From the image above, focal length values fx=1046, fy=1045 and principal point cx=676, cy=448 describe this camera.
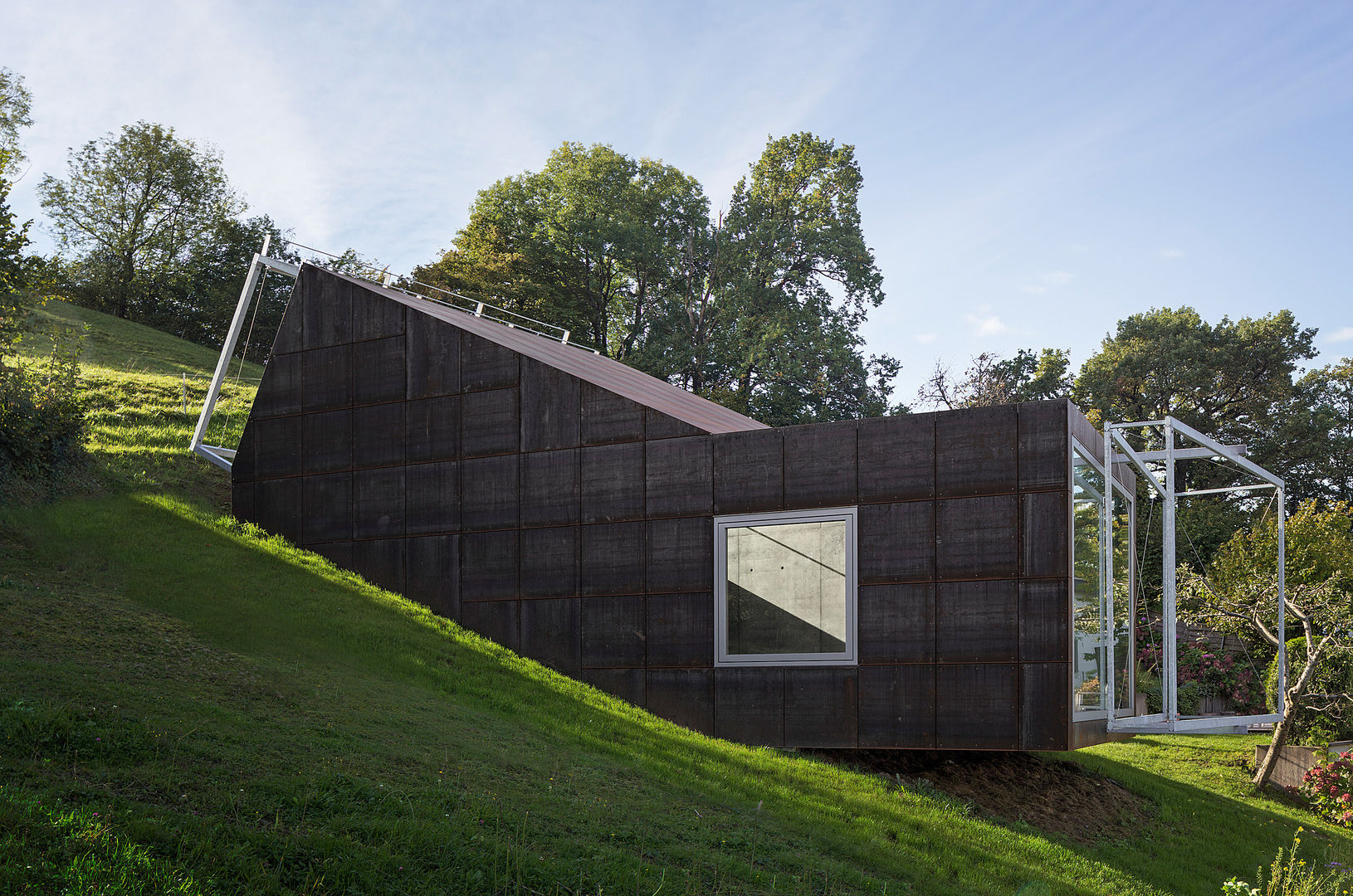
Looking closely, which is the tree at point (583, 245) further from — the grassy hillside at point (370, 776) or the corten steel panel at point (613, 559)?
the corten steel panel at point (613, 559)

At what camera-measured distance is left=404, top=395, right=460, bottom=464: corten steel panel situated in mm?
15773

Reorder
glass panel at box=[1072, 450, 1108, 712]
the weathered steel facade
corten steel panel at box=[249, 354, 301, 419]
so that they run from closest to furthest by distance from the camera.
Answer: glass panel at box=[1072, 450, 1108, 712] → the weathered steel facade → corten steel panel at box=[249, 354, 301, 419]

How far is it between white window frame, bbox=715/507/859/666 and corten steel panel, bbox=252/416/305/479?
7996 mm

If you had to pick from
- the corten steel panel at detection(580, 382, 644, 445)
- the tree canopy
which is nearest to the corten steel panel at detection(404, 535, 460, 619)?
the corten steel panel at detection(580, 382, 644, 445)

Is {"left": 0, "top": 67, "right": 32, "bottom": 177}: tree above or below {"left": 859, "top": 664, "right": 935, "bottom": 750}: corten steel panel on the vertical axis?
above

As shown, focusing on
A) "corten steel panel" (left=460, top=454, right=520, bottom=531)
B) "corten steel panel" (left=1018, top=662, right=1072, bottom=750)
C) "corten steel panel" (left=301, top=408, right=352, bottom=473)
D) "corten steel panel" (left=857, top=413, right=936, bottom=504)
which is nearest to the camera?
"corten steel panel" (left=1018, top=662, right=1072, bottom=750)

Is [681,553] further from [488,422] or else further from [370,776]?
[370,776]

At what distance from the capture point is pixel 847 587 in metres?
12.4

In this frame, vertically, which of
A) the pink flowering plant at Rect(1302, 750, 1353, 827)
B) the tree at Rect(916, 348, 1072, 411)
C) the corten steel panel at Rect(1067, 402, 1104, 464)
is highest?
the tree at Rect(916, 348, 1072, 411)

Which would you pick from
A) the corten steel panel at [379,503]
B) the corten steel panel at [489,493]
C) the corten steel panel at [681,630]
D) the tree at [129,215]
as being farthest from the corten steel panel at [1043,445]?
the tree at [129,215]

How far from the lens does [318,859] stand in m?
5.91

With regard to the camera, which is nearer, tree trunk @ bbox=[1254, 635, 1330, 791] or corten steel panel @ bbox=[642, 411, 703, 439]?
corten steel panel @ bbox=[642, 411, 703, 439]

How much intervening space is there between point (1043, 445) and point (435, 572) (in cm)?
891

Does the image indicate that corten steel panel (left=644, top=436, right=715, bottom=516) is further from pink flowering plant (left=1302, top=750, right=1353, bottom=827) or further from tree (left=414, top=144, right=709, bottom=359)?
tree (left=414, top=144, right=709, bottom=359)
